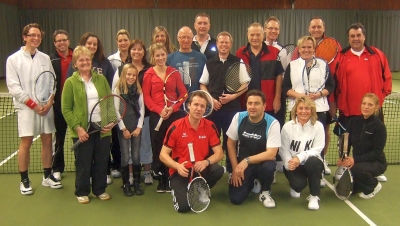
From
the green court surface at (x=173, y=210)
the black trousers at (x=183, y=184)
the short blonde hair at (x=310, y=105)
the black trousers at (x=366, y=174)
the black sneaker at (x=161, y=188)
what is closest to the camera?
the green court surface at (x=173, y=210)

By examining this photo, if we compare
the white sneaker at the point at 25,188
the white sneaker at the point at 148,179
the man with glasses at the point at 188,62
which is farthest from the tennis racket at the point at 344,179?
the white sneaker at the point at 25,188

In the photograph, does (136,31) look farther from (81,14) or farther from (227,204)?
(227,204)

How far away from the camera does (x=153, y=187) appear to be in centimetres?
438

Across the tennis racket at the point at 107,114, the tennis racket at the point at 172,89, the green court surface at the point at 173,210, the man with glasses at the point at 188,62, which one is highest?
the man with glasses at the point at 188,62

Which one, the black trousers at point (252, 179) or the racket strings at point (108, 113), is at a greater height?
the racket strings at point (108, 113)

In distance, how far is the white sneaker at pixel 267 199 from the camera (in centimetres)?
380

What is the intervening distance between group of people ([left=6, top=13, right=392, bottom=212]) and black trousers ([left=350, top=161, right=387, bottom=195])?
0.01 metres

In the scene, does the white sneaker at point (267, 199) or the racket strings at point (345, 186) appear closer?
the white sneaker at point (267, 199)

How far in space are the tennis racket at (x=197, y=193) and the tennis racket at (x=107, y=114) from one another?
30.3 inches

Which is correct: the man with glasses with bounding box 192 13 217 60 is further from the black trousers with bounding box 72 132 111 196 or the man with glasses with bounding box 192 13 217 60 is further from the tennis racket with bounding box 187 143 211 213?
the black trousers with bounding box 72 132 111 196

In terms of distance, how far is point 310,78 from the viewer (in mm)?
4211

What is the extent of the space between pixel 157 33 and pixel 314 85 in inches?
78.8

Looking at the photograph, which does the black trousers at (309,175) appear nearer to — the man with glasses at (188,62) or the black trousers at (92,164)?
the man with glasses at (188,62)

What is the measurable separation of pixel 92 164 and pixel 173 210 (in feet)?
3.09
